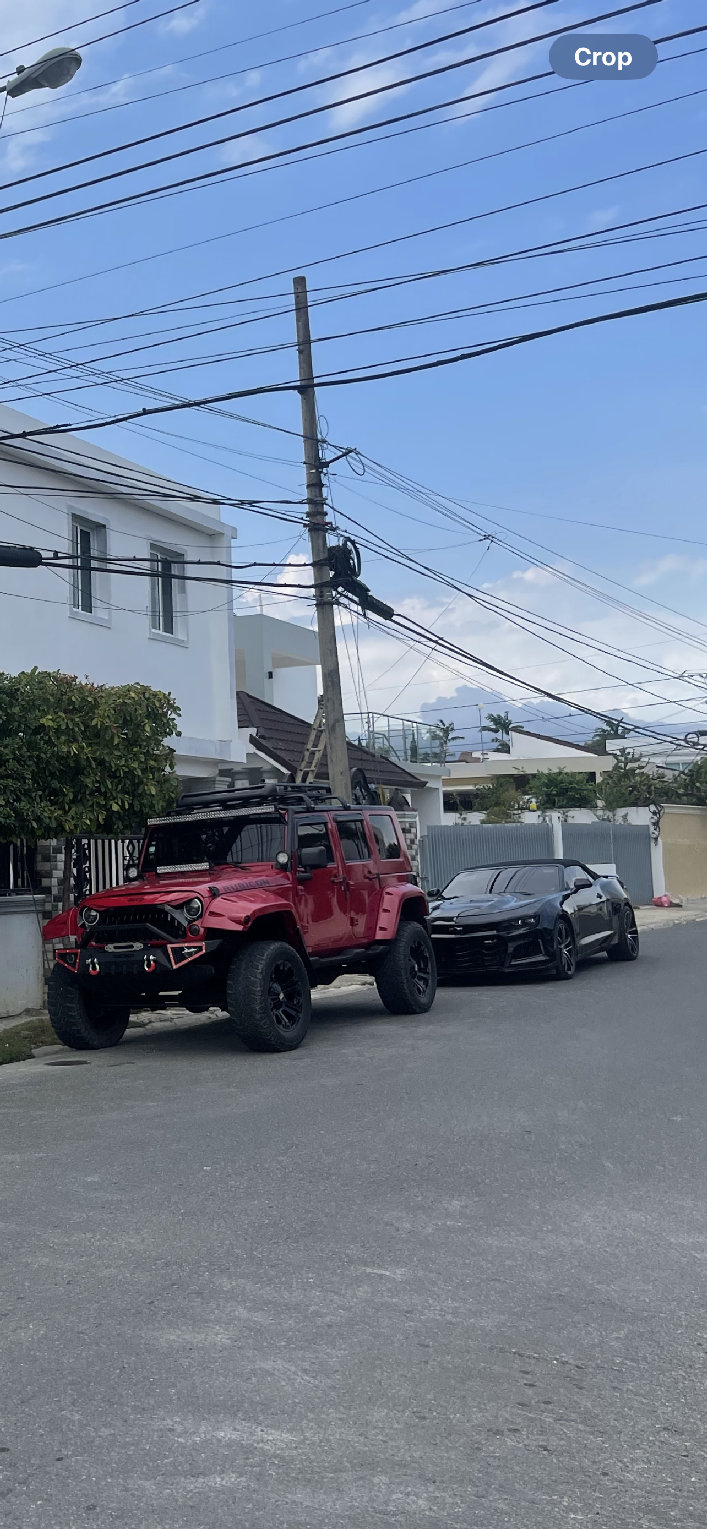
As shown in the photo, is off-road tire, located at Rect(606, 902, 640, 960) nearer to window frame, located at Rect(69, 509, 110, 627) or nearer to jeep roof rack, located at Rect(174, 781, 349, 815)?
jeep roof rack, located at Rect(174, 781, 349, 815)

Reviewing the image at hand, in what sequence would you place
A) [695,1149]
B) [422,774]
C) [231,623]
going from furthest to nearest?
1. [422,774]
2. [231,623]
3. [695,1149]

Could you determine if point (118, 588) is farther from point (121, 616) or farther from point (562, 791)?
point (562, 791)

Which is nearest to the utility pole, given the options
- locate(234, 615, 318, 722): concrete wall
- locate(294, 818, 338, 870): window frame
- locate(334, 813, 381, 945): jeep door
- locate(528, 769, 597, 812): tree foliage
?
locate(334, 813, 381, 945): jeep door

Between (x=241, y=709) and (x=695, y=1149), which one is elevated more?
(x=241, y=709)

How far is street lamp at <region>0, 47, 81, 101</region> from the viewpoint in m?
10.6

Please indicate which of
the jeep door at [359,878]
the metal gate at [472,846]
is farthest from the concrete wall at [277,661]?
the jeep door at [359,878]

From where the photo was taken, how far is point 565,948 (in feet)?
51.8

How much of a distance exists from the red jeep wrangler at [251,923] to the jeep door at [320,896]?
0.7 inches

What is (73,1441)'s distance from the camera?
360 centimetres

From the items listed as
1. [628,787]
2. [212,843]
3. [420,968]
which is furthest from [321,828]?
[628,787]

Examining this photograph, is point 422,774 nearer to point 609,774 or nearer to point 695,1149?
point 609,774

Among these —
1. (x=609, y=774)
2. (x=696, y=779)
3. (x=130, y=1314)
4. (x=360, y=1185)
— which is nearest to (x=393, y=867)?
(x=360, y=1185)

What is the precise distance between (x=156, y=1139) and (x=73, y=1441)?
389 centimetres

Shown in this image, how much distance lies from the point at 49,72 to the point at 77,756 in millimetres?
5937
